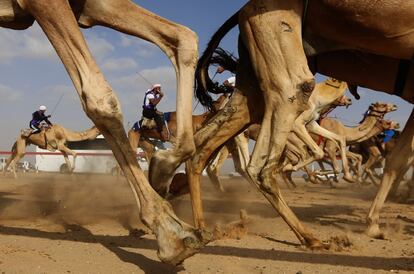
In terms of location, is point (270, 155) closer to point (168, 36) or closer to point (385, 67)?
point (168, 36)

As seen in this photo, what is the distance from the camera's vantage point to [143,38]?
402 centimetres

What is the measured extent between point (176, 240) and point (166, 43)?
1.53m

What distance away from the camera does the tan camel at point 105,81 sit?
3233mm

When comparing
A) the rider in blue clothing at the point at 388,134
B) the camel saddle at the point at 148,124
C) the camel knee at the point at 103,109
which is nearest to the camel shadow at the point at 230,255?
the camel knee at the point at 103,109

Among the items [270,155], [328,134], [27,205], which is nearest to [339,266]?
[270,155]

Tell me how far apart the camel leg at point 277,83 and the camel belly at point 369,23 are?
0.23 m

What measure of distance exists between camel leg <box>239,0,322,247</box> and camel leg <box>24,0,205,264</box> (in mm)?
1348

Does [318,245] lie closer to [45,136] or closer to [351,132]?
[351,132]

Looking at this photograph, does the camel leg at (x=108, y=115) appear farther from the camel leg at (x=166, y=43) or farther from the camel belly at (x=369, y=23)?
the camel belly at (x=369, y=23)

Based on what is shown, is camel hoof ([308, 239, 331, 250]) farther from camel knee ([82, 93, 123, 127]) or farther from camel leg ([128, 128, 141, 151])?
camel leg ([128, 128, 141, 151])

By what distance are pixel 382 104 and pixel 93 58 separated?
48.7 ft

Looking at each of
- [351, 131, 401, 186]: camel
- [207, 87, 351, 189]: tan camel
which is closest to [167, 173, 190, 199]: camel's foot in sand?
[207, 87, 351, 189]: tan camel

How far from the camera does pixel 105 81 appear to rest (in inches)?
143

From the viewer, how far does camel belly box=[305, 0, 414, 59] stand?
418cm
